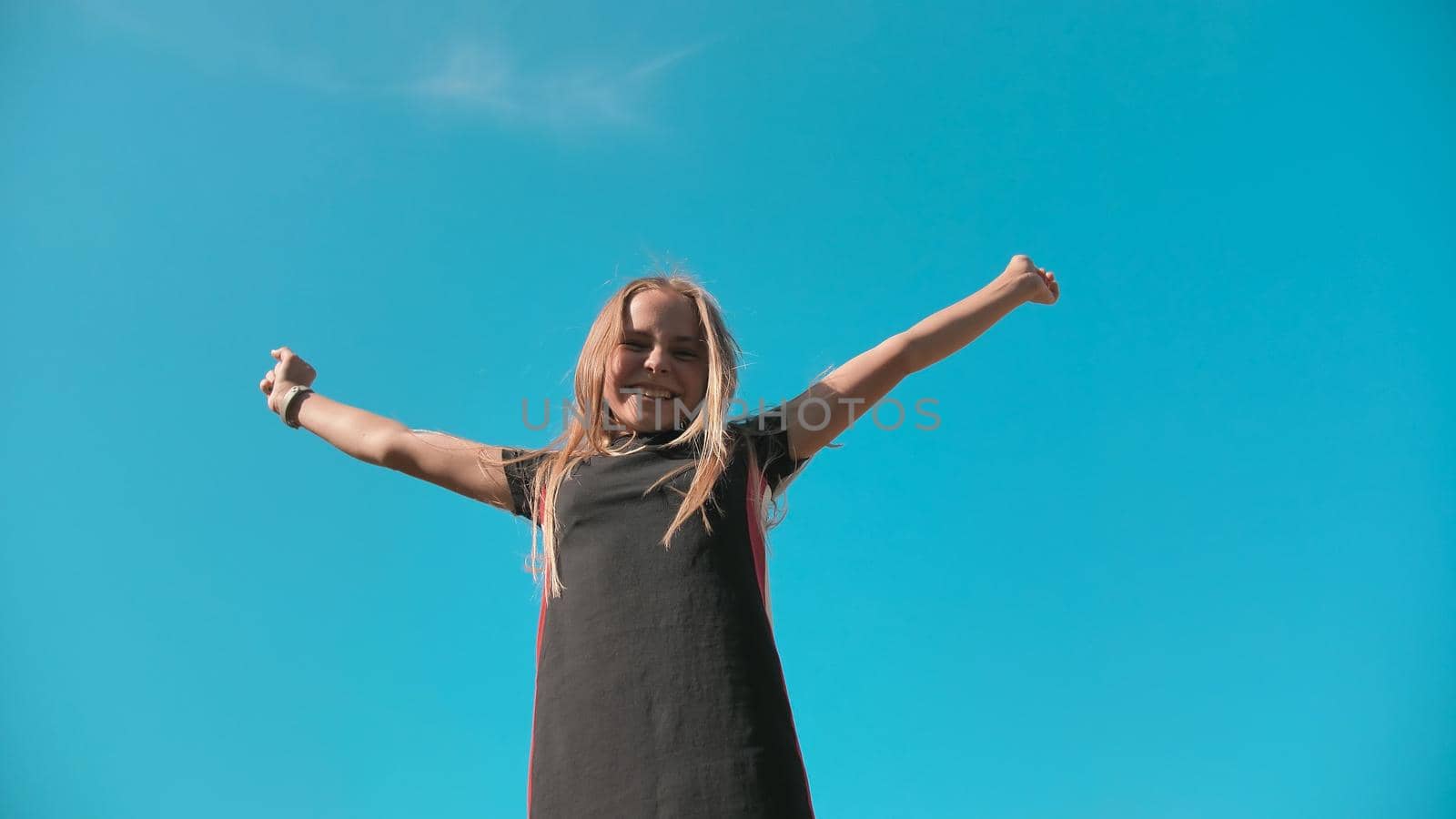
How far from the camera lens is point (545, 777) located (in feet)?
6.86

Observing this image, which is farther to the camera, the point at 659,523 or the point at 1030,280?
the point at 1030,280

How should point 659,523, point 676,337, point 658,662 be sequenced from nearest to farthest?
point 658,662 < point 659,523 < point 676,337

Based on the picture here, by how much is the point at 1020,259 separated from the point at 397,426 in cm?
192

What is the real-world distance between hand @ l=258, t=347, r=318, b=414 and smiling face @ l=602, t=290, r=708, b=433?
988mm

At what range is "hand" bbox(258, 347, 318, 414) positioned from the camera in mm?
2939

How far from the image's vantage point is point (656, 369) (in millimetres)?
2707

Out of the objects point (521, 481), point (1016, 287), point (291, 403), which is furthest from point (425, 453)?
point (1016, 287)

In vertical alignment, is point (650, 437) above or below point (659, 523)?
above

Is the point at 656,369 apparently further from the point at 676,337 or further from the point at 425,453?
the point at 425,453

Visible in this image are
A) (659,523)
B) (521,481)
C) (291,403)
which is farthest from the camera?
(291,403)

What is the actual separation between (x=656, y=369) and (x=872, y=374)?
1.96 feet

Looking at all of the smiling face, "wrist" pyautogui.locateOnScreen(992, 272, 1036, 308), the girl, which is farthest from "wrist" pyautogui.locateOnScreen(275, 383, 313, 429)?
"wrist" pyautogui.locateOnScreen(992, 272, 1036, 308)

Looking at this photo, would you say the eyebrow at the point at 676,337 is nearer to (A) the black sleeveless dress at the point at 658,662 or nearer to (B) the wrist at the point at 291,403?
(A) the black sleeveless dress at the point at 658,662

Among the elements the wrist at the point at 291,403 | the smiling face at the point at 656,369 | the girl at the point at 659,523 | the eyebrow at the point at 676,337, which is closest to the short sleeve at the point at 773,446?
the girl at the point at 659,523
